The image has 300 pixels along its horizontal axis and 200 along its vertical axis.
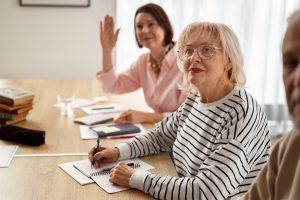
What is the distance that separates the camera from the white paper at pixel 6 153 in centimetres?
173

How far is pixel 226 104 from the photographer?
1.58 metres

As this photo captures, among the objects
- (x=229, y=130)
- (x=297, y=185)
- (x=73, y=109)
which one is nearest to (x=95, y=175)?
(x=229, y=130)

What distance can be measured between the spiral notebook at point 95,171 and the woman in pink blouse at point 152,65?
2.24 feet

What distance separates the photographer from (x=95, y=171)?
5.44 ft

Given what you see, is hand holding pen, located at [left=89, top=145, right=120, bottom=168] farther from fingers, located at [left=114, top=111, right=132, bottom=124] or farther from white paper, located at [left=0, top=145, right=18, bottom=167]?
fingers, located at [left=114, top=111, right=132, bottom=124]

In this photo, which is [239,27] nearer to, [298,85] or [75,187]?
[75,187]

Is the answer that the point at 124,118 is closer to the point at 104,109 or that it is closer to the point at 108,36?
the point at 104,109

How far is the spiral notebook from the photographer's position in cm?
153

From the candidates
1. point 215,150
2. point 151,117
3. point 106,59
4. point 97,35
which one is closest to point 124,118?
point 151,117

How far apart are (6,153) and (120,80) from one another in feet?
3.58

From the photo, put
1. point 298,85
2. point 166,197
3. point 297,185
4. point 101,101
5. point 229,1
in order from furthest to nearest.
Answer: point 229,1
point 101,101
point 166,197
point 297,185
point 298,85

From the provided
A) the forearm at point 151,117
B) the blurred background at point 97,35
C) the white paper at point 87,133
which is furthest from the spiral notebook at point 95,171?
the blurred background at point 97,35

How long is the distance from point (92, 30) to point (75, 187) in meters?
2.52

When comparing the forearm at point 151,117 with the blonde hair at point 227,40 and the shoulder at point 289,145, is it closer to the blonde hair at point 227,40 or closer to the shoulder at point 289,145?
the blonde hair at point 227,40
